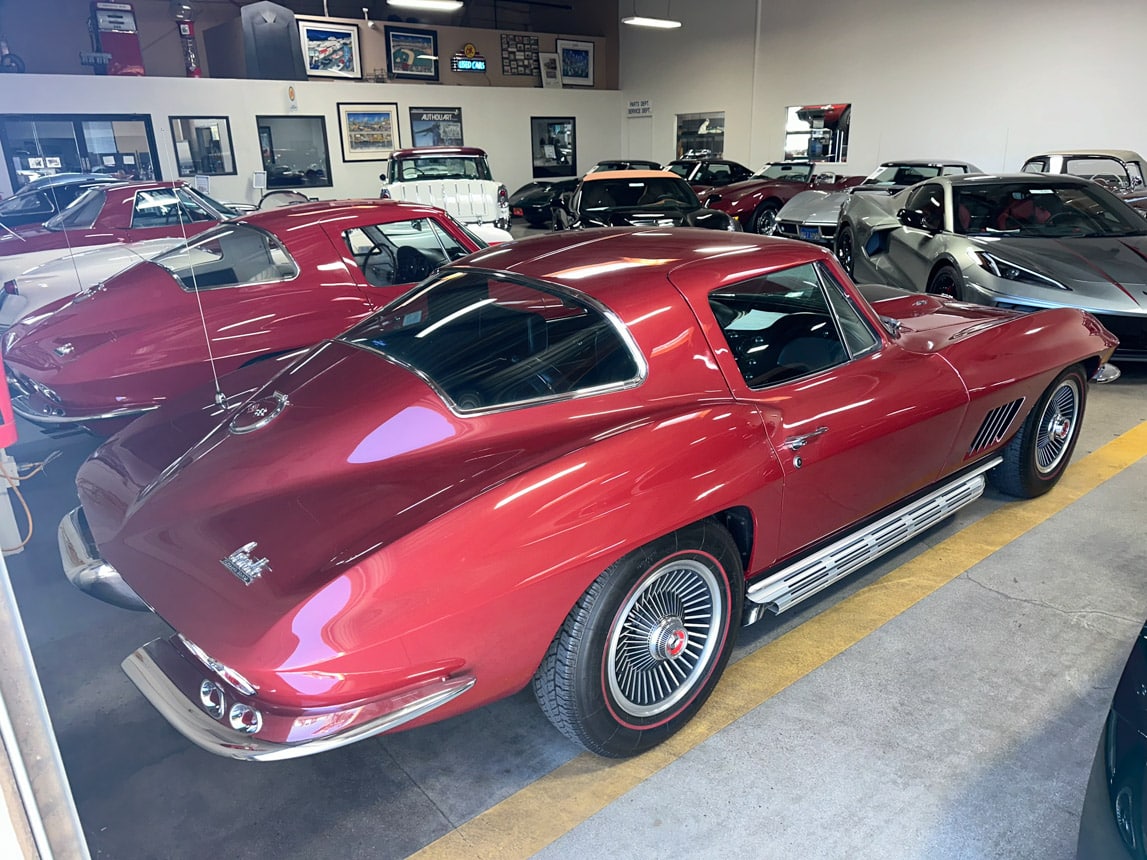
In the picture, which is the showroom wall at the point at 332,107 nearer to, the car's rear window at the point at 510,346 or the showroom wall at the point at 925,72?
the showroom wall at the point at 925,72

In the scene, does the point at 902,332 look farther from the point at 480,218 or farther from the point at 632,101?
the point at 632,101

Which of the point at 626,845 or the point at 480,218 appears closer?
the point at 626,845

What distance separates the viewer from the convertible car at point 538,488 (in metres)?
1.75

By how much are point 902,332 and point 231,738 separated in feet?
9.27

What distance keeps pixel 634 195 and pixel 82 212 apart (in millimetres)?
6032

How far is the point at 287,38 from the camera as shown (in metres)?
16.0

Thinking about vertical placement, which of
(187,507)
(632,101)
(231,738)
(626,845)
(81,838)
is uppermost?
(632,101)

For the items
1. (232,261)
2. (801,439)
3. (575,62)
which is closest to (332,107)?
(575,62)

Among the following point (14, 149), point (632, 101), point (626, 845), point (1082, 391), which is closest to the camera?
point (626, 845)

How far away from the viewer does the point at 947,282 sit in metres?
6.27

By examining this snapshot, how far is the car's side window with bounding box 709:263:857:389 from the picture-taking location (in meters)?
2.66

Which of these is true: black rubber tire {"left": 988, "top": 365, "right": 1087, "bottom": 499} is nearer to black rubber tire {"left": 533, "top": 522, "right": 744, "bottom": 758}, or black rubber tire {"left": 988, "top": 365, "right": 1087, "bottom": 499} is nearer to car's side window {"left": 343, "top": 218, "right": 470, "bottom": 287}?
black rubber tire {"left": 533, "top": 522, "right": 744, "bottom": 758}

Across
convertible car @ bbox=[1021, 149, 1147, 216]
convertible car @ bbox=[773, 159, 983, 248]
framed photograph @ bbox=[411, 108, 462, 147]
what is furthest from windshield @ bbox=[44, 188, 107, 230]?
framed photograph @ bbox=[411, 108, 462, 147]

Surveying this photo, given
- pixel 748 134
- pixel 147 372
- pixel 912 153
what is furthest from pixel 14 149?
pixel 748 134
